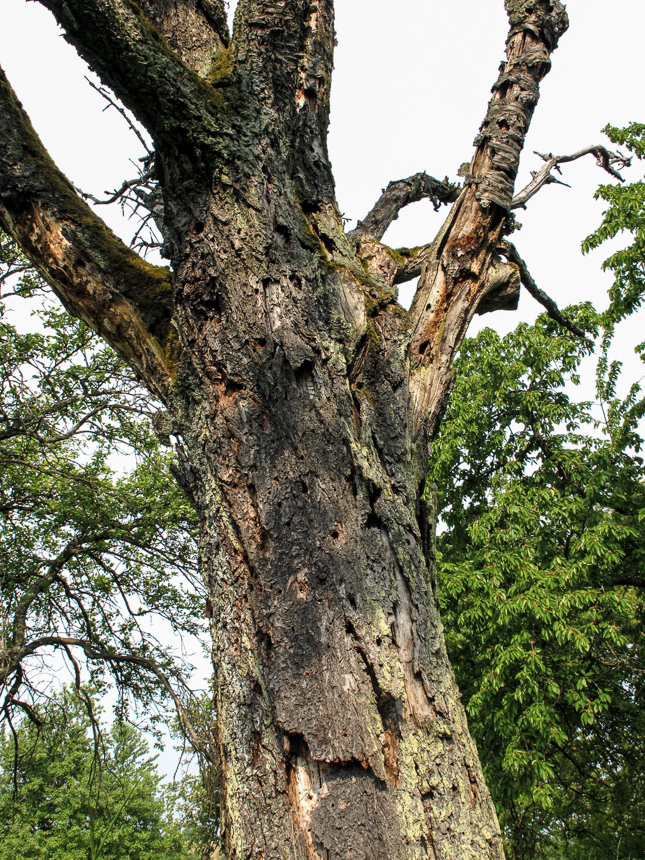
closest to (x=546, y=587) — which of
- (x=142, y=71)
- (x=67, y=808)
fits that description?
(x=142, y=71)

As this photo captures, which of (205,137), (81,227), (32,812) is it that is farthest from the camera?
(32,812)

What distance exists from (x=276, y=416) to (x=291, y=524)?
355 millimetres

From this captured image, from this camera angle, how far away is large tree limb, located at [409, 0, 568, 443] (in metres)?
2.33

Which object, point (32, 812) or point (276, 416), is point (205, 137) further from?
point (32, 812)

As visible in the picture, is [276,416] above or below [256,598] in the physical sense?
above

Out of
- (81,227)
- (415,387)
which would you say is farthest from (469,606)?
(81,227)

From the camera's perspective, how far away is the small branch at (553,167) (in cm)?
359

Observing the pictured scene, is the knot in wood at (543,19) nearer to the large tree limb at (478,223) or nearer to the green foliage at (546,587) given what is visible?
the large tree limb at (478,223)

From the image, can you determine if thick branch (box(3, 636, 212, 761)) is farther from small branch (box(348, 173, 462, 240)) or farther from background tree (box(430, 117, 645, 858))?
small branch (box(348, 173, 462, 240))

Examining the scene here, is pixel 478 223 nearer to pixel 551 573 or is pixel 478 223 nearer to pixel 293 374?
pixel 293 374

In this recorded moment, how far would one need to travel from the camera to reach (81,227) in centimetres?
225

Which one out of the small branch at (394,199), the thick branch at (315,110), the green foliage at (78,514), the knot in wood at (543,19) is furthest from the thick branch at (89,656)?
the knot in wood at (543,19)

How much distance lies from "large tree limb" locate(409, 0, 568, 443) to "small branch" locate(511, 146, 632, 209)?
0.79m

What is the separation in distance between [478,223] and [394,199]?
1.50 m
